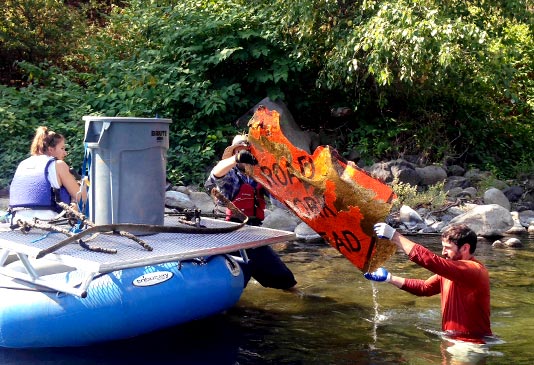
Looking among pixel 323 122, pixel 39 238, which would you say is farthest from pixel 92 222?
pixel 323 122

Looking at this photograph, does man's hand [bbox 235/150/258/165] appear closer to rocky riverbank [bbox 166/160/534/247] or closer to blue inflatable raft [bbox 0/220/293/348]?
blue inflatable raft [bbox 0/220/293/348]

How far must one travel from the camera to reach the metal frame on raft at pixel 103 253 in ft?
15.0

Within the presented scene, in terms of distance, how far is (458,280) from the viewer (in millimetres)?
4746

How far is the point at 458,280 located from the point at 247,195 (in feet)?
6.64

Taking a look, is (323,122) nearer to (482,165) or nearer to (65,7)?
(482,165)

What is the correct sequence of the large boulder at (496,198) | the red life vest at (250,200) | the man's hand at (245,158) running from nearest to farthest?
the man's hand at (245,158) → the red life vest at (250,200) → the large boulder at (496,198)

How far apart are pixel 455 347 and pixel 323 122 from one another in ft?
31.6

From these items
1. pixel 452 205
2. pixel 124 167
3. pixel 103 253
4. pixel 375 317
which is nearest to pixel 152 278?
pixel 103 253

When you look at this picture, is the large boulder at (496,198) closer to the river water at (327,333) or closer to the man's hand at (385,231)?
the river water at (327,333)

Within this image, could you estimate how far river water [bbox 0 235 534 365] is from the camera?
16.7ft

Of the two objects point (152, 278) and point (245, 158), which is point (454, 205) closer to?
point (245, 158)

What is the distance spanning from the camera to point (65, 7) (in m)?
14.8

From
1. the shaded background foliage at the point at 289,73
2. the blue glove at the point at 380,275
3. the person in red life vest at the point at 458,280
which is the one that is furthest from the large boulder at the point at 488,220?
the person in red life vest at the point at 458,280

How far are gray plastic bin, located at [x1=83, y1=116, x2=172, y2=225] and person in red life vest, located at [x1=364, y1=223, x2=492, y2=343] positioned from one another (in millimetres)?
1677
